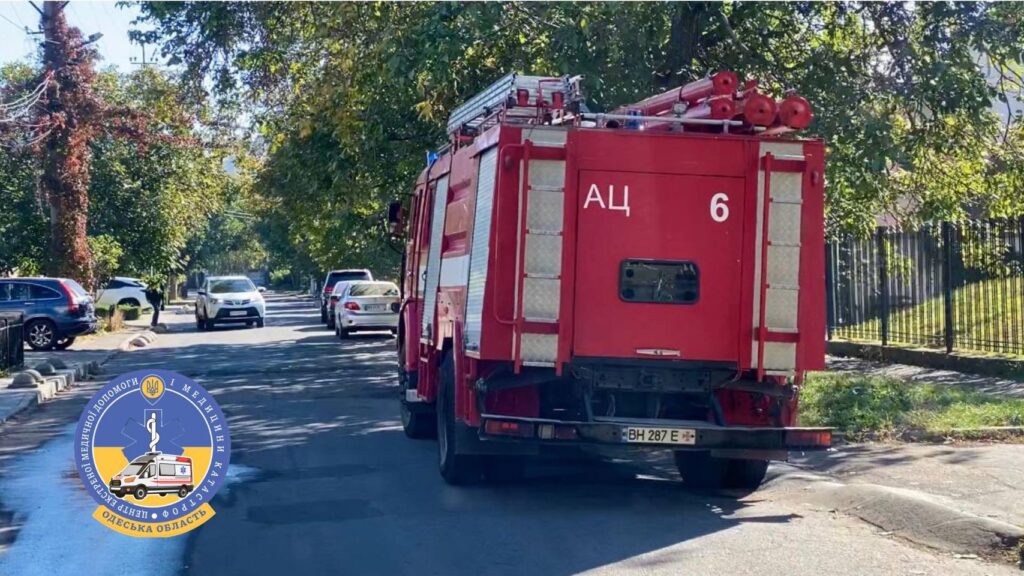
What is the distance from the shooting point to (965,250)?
638 inches

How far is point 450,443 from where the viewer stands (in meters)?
9.77

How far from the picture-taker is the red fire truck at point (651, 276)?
8602 millimetres

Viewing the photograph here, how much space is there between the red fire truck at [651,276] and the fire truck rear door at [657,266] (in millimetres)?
10

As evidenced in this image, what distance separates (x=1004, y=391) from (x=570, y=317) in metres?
7.91

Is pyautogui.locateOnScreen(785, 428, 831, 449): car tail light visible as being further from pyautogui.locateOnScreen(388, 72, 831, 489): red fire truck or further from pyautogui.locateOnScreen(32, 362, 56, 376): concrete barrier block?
pyautogui.locateOnScreen(32, 362, 56, 376): concrete barrier block

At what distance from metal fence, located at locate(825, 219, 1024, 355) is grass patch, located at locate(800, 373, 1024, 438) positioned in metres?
1.99

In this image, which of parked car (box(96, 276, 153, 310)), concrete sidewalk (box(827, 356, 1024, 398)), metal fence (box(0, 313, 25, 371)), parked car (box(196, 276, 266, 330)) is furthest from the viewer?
parked car (box(96, 276, 153, 310))

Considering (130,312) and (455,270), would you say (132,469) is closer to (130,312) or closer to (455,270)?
(455,270)

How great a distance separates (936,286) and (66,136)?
21774 millimetres

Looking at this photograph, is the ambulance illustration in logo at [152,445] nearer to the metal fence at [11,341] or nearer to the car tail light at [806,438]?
the car tail light at [806,438]

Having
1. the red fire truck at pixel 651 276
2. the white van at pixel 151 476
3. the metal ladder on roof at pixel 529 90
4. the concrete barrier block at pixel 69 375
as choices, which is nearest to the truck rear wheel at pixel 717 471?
the red fire truck at pixel 651 276

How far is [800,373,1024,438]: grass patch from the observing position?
11883 mm

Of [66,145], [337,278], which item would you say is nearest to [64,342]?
[66,145]

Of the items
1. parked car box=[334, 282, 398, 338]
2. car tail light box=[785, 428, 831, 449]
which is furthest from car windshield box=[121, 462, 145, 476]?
parked car box=[334, 282, 398, 338]
